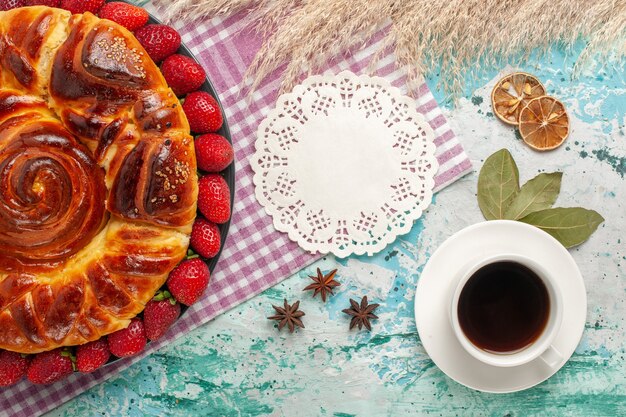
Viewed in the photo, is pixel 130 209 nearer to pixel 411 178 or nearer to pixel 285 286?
pixel 285 286

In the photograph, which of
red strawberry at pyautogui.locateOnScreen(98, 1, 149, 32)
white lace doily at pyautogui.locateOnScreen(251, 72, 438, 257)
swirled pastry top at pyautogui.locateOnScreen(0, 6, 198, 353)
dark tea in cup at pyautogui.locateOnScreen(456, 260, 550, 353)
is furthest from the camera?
white lace doily at pyautogui.locateOnScreen(251, 72, 438, 257)

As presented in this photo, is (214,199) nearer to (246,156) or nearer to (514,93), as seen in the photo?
(246,156)

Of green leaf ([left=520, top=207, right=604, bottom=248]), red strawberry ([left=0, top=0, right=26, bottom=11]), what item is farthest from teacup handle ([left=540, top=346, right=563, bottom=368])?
red strawberry ([left=0, top=0, right=26, bottom=11])

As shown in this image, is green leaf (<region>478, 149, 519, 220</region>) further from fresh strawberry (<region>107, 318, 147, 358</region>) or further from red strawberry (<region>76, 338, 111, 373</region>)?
red strawberry (<region>76, 338, 111, 373</region>)

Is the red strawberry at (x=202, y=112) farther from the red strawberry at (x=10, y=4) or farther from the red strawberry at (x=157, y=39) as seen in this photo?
the red strawberry at (x=10, y=4)


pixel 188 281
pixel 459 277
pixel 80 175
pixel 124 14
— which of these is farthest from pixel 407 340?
pixel 124 14

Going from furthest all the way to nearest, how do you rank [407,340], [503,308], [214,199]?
[407,340], [503,308], [214,199]
